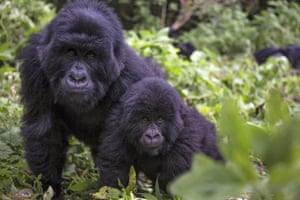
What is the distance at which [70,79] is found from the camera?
9.11 feet

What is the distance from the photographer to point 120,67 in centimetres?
302

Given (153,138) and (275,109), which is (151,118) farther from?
(275,109)

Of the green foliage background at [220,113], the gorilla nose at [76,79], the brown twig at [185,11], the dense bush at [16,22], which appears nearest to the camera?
the green foliage background at [220,113]

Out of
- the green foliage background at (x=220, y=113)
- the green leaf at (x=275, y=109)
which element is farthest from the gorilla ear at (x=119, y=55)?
the green leaf at (x=275, y=109)

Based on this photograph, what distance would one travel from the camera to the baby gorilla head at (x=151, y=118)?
2859 mm

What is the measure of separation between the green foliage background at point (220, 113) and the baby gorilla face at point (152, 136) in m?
0.23

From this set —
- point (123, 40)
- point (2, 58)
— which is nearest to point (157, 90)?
point (123, 40)

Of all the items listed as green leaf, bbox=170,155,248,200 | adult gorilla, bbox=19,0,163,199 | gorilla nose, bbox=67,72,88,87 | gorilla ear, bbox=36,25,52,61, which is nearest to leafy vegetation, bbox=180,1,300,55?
adult gorilla, bbox=19,0,163,199

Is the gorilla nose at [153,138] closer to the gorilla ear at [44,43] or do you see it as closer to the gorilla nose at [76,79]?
the gorilla nose at [76,79]

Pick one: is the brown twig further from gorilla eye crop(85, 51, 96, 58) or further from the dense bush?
gorilla eye crop(85, 51, 96, 58)

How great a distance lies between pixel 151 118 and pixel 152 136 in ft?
0.36

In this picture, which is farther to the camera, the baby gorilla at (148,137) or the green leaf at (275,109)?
the baby gorilla at (148,137)

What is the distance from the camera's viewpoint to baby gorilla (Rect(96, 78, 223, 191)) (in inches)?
112

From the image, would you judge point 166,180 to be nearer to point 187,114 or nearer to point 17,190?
point 187,114
